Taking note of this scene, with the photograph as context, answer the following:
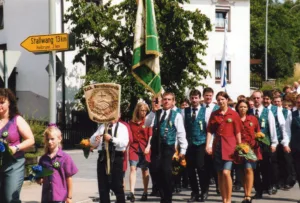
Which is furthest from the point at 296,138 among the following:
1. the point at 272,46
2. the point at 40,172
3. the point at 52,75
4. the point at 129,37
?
the point at 272,46

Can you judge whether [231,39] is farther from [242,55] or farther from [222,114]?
[222,114]

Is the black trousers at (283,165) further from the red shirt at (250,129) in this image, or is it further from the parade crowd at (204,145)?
the red shirt at (250,129)

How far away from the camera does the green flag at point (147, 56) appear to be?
39.8 ft

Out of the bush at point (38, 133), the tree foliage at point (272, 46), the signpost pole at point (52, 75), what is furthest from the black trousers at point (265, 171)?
the tree foliage at point (272, 46)

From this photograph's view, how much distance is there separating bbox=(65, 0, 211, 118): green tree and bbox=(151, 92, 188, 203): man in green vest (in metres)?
17.5

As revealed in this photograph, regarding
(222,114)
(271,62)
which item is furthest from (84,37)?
(271,62)

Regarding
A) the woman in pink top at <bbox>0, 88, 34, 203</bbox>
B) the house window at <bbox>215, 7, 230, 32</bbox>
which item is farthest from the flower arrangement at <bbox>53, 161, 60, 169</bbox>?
the house window at <bbox>215, 7, 230, 32</bbox>

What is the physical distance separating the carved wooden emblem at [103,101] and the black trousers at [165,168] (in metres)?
1.62

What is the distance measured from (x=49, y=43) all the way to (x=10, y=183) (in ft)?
15.6

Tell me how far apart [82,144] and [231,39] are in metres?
33.7

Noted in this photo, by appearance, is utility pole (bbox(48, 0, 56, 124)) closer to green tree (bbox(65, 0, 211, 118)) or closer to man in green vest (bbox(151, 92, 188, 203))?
man in green vest (bbox(151, 92, 188, 203))

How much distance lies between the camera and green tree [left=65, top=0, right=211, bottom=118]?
29.6m

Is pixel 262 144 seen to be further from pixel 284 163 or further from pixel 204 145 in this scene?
pixel 284 163

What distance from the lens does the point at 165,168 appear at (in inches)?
471
